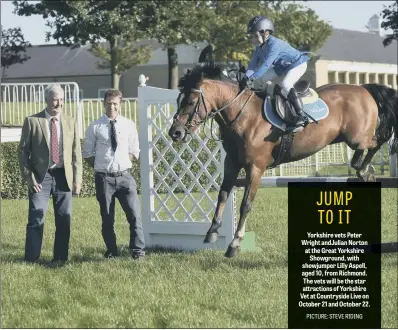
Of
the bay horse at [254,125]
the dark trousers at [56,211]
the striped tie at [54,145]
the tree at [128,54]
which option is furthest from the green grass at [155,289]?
the tree at [128,54]

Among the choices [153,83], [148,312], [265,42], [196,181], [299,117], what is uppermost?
[153,83]

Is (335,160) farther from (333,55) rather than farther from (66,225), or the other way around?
(333,55)

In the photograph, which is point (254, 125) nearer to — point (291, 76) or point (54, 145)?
point (291, 76)

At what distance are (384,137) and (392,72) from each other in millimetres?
51123

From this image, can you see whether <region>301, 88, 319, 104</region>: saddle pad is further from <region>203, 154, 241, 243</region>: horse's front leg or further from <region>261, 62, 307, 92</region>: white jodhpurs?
<region>203, 154, 241, 243</region>: horse's front leg

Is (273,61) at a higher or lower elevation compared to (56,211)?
higher

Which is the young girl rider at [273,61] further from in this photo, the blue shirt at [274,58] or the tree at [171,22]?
the tree at [171,22]

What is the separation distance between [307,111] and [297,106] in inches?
9.8

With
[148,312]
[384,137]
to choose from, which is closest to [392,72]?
[384,137]

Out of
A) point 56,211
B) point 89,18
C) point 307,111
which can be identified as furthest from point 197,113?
point 89,18

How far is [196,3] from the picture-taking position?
4209 cm

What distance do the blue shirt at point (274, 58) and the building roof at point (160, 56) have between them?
50177 millimetres

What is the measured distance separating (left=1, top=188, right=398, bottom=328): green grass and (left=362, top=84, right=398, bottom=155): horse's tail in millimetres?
1334

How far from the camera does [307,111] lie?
30.8ft
